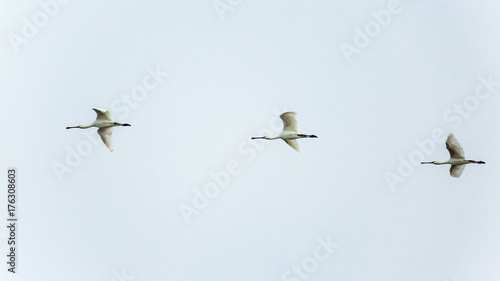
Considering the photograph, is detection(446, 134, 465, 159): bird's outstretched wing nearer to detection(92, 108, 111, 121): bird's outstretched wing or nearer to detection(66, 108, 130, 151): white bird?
detection(66, 108, 130, 151): white bird

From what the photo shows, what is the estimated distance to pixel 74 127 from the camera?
151 feet

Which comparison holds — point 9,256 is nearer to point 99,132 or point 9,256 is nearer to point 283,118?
point 99,132

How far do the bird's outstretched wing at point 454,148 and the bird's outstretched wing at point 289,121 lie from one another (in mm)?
5305

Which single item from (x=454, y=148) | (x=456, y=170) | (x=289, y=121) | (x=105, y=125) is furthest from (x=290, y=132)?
(x=105, y=125)

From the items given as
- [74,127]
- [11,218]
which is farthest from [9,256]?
[74,127]

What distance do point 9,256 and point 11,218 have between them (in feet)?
5.00

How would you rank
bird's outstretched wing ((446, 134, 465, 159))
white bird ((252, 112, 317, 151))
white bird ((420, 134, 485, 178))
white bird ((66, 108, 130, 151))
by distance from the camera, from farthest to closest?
white bird ((66, 108, 130, 151)) < white bird ((420, 134, 485, 178)) < bird's outstretched wing ((446, 134, 465, 159)) < white bird ((252, 112, 317, 151))

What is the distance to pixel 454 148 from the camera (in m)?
43.0

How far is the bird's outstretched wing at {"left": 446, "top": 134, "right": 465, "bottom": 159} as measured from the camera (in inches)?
1676

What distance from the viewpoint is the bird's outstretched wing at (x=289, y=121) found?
41.7m

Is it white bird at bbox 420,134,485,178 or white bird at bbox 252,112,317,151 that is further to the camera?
white bird at bbox 420,134,485,178

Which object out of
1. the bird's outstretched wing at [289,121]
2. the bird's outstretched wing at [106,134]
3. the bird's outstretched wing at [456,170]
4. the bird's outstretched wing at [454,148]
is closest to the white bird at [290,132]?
the bird's outstretched wing at [289,121]

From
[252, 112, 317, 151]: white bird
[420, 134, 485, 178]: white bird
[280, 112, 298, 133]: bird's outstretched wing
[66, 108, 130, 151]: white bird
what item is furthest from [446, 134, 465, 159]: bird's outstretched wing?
[66, 108, 130, 151]: white bird

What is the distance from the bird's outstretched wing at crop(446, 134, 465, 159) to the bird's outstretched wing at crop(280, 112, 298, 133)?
530cm
